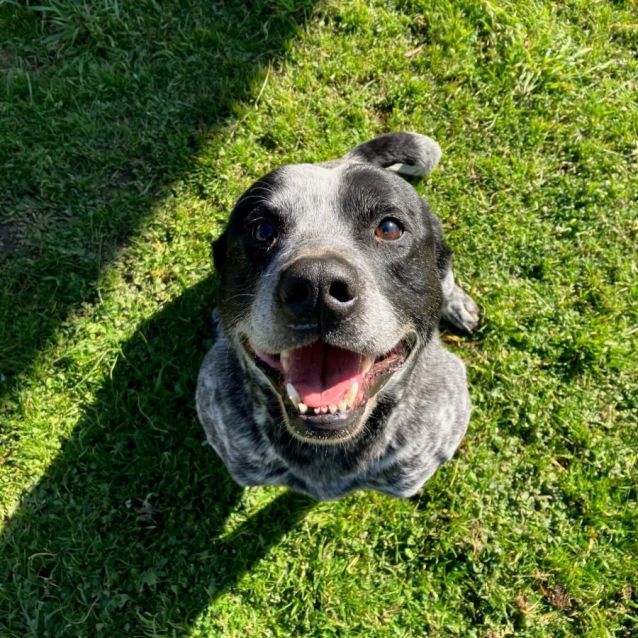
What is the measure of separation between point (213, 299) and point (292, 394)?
82.4 inches

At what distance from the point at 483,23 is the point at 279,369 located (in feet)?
12.0

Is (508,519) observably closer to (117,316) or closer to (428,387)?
(428,387)

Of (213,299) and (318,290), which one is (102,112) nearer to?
(213,299)

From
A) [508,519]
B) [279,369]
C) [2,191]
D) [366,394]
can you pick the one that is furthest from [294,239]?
[2,191]

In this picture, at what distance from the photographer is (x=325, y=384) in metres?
2.61

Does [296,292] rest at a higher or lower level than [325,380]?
higher

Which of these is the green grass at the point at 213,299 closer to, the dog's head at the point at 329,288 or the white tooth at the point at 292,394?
the dog's head at the point at 329,288

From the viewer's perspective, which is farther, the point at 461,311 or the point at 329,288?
the point at 461,311

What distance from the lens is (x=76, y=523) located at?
4.09 m

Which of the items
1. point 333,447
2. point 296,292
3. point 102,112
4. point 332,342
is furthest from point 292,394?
point 102,112

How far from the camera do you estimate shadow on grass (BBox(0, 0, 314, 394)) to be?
461cm

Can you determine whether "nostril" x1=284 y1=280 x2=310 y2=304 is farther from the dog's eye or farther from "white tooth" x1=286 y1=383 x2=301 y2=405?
the dog's eye

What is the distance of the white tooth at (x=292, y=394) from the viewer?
251 centimetres

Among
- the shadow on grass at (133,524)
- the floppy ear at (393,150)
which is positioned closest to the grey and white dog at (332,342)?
the floppy ear at (393,150)
